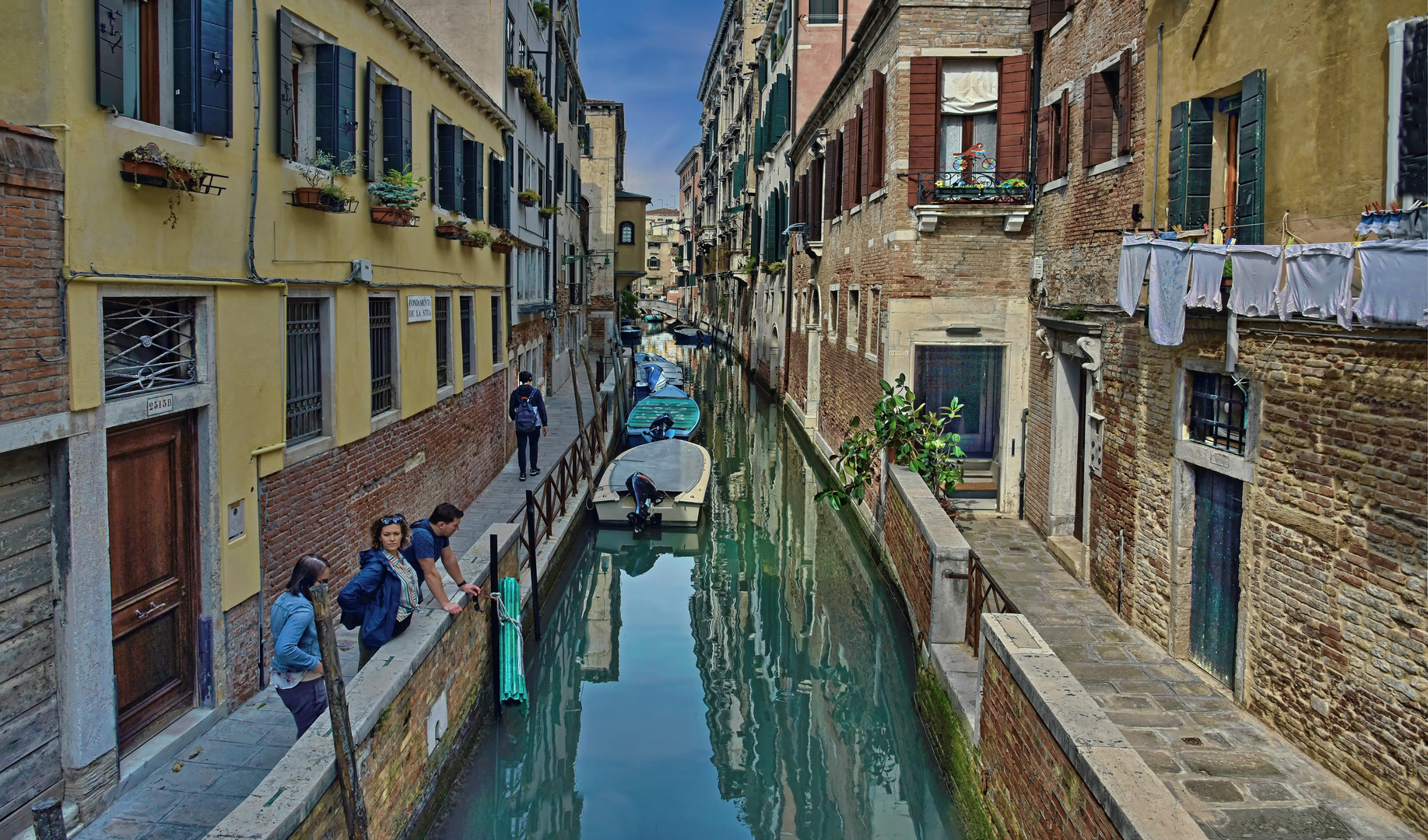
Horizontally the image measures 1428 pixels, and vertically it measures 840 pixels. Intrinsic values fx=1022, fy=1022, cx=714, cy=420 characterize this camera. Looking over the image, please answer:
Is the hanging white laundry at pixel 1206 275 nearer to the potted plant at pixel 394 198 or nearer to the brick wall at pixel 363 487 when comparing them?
the brick wall at pixel 363 487

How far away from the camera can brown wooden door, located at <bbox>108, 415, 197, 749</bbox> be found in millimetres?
5082

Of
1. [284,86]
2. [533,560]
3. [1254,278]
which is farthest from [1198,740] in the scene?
[284,86]

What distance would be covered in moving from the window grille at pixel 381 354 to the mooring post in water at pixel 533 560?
5.21ft

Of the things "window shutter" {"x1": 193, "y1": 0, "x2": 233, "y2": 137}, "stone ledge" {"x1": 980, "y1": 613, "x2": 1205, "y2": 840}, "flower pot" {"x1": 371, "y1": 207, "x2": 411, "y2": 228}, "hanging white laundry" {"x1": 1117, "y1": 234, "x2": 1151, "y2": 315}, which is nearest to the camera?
"stone ledge" {"x1": 980, "y1": 613, "x2": 1205, "y2": 840}

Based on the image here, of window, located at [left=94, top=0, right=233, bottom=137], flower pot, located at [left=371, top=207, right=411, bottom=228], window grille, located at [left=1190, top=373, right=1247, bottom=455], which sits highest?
window, located at [left=94, top=0, right=233, bottom=137]

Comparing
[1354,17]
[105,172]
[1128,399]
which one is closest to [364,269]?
[105,172]

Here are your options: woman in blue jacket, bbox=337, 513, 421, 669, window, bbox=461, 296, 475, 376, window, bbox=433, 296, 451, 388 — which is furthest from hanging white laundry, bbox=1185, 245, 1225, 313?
window, bbox=461, 296, 475, 376

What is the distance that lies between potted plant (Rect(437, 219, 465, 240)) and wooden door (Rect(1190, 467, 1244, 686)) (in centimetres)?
765

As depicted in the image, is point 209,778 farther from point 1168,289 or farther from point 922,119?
point 922,119

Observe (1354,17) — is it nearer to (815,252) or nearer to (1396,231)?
(1396,231)

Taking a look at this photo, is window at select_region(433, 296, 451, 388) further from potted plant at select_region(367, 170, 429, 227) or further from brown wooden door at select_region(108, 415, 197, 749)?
brown wooden door at select_region(108, 415, 197, 749)

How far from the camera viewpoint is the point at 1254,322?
596 cm

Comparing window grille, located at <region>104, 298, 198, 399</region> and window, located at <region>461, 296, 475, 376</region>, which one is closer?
window grille, located at <region>104, 298, 198, 399</region>

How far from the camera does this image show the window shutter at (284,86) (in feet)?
21.6
